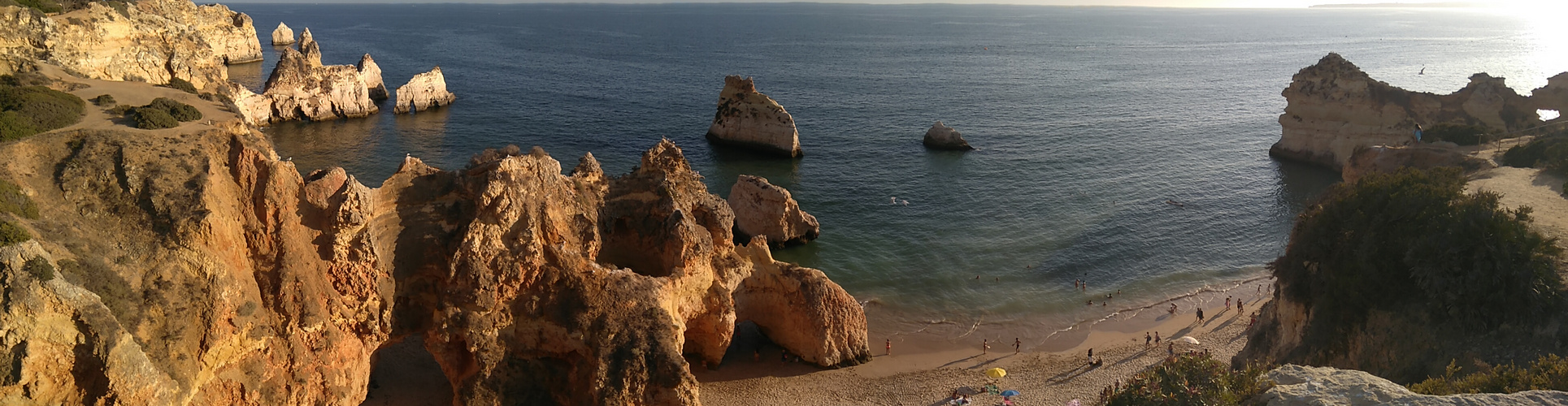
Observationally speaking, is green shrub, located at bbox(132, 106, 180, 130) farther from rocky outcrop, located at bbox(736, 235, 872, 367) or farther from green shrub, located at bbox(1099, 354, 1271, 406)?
green shrub, located at bbox(1099, 354, 1271, 406)

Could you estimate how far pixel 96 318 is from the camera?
55.0 ft

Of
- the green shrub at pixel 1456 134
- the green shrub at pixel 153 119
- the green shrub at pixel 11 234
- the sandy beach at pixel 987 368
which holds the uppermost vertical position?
the green shrub at pixel 153 119

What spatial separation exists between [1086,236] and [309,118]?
68938 millimetres

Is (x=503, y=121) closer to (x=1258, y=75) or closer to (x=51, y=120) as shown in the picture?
(x=51, y=120)

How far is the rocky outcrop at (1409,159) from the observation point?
1537 inches

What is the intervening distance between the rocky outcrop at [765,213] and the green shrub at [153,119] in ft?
87.1

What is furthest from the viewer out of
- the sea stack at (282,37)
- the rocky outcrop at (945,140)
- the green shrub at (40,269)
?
the sea stack at (282,37)

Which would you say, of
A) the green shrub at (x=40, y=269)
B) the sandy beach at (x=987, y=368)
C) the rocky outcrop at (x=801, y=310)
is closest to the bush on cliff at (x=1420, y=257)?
the sandy beach at (x=987, y=368)

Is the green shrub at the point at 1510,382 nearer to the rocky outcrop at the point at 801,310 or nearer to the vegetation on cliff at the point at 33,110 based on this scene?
the rocky outcrop at the point at 801,310

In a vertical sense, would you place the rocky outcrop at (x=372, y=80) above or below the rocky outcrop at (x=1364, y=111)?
below

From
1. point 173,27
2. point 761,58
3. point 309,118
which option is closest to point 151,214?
point 173,27

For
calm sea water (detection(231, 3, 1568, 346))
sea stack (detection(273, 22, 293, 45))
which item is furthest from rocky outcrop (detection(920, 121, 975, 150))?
sea stack (detection(273, 22, 293, 45))

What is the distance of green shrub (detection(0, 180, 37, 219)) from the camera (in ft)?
59.7

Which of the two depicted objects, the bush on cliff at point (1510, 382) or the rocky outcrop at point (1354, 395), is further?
the bush on cliff at point (1510, 382)
